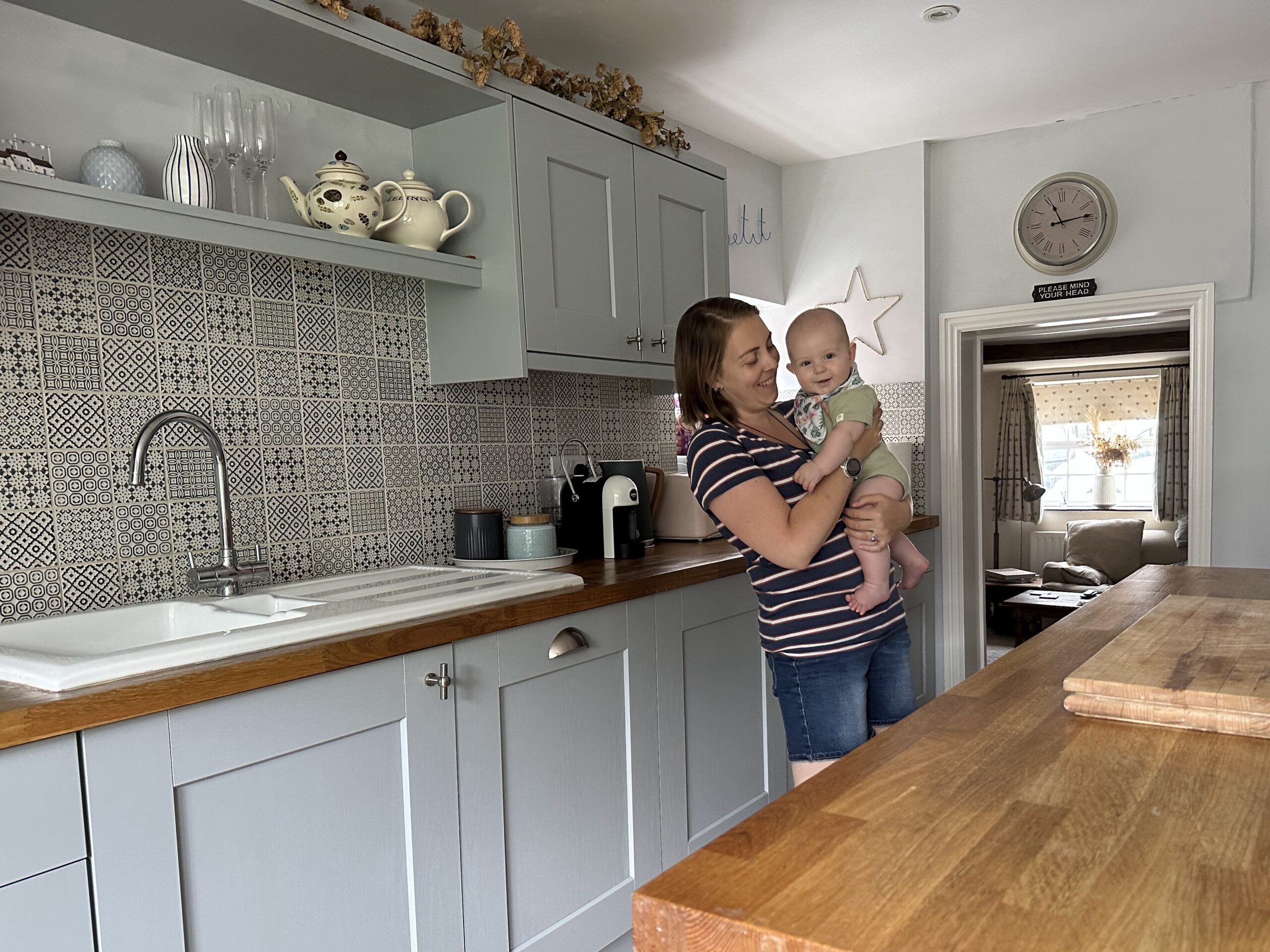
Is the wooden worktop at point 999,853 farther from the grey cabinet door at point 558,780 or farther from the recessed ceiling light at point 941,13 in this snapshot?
the recessed ceiling light at point 941,13

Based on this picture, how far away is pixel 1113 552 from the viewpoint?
823 centimetres

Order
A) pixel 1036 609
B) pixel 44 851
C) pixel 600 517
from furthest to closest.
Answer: pixel 1036 609
pixel 600 517
pixel 44 851

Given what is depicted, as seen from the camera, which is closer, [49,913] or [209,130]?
[49,913]

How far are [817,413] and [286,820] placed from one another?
1.11 metres

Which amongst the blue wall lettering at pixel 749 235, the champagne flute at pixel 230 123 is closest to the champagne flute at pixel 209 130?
the champagne flute at pixel 230 123

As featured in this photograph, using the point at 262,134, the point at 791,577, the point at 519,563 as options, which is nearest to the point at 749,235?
the point at 519,563

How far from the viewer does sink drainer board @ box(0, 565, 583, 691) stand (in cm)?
132

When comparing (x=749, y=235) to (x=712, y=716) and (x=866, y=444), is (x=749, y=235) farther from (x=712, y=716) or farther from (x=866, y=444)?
(x=866, y=444)

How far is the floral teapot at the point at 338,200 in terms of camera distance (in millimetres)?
2094

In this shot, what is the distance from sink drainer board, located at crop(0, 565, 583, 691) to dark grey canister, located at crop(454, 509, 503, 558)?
0.62 feet

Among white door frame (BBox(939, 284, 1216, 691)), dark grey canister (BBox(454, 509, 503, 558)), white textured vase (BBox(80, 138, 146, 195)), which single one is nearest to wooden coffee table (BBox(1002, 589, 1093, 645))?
white door frame (BBox(939, 284, 1216, 691))

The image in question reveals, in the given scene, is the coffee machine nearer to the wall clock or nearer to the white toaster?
the white toaster

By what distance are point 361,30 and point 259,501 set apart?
3.40 ft

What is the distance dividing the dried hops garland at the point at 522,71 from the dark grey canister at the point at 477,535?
106cm
